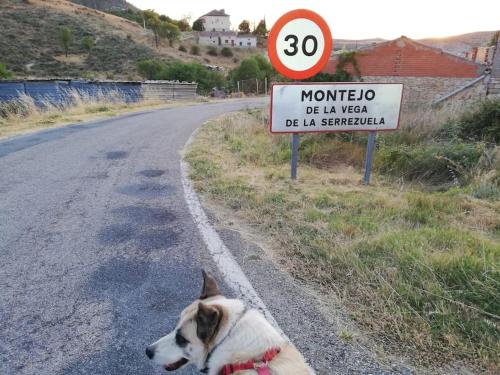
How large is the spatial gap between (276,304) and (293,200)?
2.33 meters

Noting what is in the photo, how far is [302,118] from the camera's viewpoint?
5359 millimetres

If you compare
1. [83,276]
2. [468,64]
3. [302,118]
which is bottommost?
[83,276]

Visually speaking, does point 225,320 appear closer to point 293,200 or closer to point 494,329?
point 494,329

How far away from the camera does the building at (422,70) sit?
19547mm

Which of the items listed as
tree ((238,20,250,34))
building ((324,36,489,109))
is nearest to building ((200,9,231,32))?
tree ((238,20,250,34))

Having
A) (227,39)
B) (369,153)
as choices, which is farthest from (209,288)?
(227,39)

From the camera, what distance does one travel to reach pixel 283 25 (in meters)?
4.75

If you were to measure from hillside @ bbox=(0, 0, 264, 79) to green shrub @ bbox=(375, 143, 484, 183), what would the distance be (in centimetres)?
4362

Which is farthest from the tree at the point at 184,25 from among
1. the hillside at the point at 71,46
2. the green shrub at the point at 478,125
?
A: the green shrub at the point at 478,125

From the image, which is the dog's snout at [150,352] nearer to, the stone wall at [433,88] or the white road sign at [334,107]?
the white road sign at [334,107]

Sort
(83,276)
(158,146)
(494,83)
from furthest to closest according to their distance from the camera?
(494,83)
(158,146)
(83,276)

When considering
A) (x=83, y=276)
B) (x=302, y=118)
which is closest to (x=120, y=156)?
(x=302, y=118)

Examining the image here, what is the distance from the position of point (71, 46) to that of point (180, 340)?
208ft

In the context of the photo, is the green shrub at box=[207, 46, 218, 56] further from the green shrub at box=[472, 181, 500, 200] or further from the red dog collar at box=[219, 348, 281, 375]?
the red dog collar at box=[219, 348, 281, 375]
